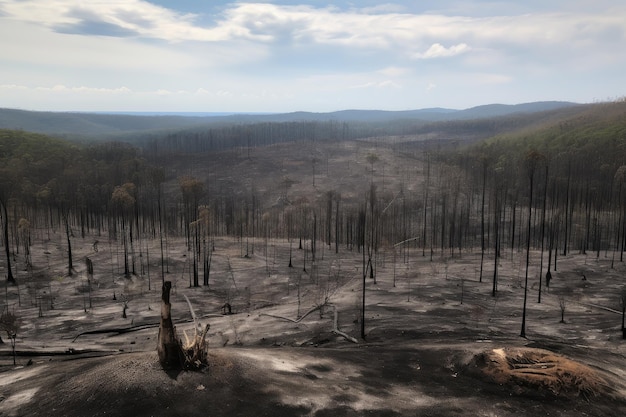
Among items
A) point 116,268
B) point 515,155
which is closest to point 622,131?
point 515,155

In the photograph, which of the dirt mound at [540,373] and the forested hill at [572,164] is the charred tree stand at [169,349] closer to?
the dirt mound at [540,373]

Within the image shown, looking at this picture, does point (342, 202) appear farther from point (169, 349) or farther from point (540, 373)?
point (169, 349)

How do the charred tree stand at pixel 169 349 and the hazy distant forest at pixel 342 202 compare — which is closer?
the charred tree stand at pixel 169 349

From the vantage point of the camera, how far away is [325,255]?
82938 millimetres

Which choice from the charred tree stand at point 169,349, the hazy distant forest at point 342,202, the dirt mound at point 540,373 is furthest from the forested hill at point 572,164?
the charred tree stand at point 169,349

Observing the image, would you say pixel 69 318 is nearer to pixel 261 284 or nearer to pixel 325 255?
pixel 261 284

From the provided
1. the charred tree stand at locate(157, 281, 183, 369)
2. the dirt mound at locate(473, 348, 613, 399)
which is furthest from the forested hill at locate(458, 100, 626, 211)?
the charred tree stand at locate(157, 281, 183, 369)

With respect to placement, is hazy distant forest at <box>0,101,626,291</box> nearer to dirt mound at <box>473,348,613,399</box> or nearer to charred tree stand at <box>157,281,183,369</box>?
charred tree stand at <box>157,281,183,369</box>

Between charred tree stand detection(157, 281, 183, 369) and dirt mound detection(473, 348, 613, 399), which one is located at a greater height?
charred tree stand detection(157, 281, 183, 369)

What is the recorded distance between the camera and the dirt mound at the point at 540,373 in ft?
70.1

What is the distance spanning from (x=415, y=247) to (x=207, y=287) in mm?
57410

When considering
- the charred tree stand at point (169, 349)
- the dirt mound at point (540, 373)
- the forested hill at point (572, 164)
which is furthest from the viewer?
the forested hill at point (572, 164)

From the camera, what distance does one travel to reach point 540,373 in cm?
2239

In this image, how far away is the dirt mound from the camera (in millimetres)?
21359
